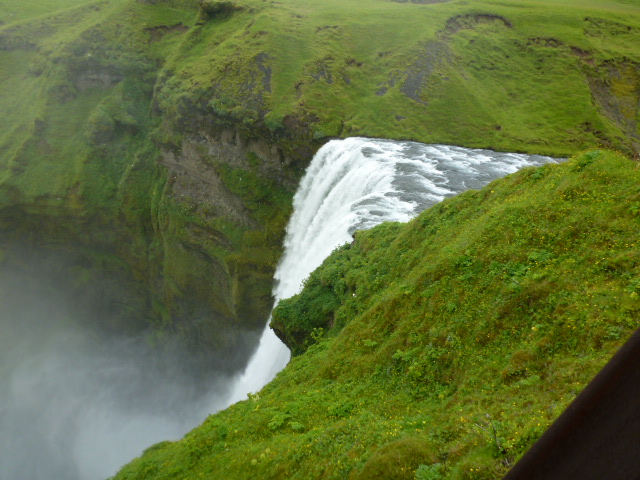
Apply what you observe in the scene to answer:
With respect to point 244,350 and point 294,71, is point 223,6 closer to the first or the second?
point 294,71

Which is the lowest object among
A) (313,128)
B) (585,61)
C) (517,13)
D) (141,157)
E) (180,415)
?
(180,415)

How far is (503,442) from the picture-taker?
616cm

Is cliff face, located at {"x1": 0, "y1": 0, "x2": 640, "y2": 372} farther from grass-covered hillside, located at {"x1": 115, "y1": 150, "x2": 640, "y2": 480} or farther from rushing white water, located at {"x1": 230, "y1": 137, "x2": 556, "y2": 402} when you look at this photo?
grass-covered hillside, located at {"x1": 115, "y1": 150, "x2": 640, "y2": 480}

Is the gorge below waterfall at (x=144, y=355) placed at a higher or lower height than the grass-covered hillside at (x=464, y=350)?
lower

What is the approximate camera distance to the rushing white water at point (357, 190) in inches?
906

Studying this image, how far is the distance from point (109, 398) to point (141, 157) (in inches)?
1045

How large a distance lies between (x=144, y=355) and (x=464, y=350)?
47239 mm

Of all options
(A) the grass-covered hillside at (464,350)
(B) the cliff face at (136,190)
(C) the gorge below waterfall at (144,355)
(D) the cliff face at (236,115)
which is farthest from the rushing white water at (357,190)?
(A) the grass-covered hillside at (464,350)

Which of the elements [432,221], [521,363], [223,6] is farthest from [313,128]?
[521,363]

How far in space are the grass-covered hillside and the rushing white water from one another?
311 inches

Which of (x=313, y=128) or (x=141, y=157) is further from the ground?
(x=313, y=128)

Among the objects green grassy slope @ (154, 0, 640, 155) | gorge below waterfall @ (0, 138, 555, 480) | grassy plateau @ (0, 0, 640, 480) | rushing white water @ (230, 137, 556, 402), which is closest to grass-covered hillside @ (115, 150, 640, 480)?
grassy plateau @ (0, 0, 640, 480)

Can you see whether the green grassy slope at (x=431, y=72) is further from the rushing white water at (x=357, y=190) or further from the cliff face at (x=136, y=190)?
the rushing white water at (x=357, y=190)

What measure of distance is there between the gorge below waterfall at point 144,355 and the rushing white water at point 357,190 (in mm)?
102
